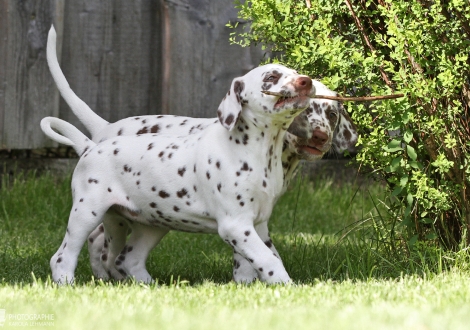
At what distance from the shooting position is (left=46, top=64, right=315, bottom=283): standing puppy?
4438 mm

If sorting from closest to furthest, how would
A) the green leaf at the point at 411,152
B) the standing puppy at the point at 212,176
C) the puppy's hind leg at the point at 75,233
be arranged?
the standing puppy at the point at 212,176 → the green leaf at the point at 411,152 → the puppy's hind leg at the point at 75,233

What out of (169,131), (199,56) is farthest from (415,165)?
(199,56)

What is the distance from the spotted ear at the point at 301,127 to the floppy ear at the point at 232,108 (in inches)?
17.8

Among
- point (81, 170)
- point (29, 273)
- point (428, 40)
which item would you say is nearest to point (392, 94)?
point (428, 40)

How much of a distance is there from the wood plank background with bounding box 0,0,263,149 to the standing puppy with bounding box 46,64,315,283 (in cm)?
271

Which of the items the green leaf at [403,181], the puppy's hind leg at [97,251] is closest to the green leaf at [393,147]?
the green leaf at [403,181]

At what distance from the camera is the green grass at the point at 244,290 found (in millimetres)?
3221

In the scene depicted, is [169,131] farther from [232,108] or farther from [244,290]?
[244,290]

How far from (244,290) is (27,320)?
1.09 metres

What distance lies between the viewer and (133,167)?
15.7ft

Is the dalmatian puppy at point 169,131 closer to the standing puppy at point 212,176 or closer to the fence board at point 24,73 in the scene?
the standing puppy at point 212,176

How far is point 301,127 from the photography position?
190 inches

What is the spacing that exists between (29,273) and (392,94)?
7.73 ft

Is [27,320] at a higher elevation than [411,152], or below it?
below
